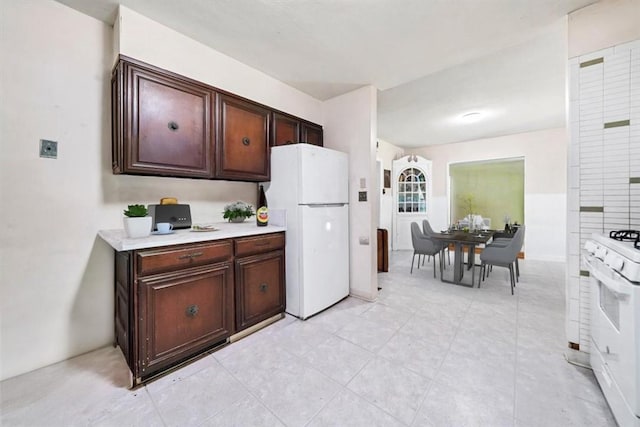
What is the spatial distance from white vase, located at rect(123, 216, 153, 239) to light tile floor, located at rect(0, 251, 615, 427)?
92 centimetres

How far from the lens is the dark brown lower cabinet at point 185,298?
151 centimetres

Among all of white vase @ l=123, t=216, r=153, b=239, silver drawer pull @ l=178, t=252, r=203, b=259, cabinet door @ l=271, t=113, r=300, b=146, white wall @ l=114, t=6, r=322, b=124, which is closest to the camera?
white vase @ l=123, t=216, r=153, b=239

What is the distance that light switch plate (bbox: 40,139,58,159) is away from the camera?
5.52 ft

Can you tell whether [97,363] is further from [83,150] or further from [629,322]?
[629,322]

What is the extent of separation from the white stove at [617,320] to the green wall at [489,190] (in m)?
4.92

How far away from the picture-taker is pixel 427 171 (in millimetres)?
5863

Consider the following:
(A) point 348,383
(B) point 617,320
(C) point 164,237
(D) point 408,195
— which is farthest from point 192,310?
(D) point 408,195

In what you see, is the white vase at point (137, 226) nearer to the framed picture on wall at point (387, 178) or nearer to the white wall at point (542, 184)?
the framed picture on wall at point (387, 178)

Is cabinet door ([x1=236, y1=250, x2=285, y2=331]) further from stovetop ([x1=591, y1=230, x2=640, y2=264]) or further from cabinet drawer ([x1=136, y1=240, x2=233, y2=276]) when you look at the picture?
stovetop ([x1=591, y1=230, x2=640, y2=264])

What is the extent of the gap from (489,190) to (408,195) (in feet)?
7.55

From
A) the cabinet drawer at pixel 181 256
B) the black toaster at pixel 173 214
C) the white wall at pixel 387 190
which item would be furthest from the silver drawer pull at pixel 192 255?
the white wall at pixel 387 190

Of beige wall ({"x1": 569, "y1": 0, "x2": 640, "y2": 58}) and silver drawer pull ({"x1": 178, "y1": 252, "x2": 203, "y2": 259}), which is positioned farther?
silver drawer pull ({"x1": 178, "y1": 252, "x2": 203, "y2": 259})

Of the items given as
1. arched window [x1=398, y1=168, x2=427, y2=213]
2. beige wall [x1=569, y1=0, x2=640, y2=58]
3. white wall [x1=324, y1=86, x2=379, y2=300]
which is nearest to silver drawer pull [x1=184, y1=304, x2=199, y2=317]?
white wall [x1=324, y1=86, x2=379, y2=300]

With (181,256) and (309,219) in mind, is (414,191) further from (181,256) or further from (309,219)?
(181,256)
